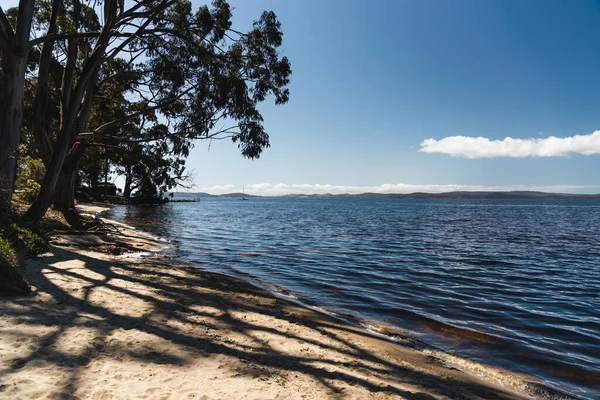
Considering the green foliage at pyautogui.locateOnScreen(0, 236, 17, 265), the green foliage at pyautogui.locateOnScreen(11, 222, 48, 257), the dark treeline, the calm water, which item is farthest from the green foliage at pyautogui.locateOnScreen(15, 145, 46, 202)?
the green foliage at pyautogui.locateOnScreen(0, 236, 17, 265)

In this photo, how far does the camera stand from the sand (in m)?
4.32

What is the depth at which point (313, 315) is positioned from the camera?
862cm

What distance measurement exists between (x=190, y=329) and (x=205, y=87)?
13597 mm

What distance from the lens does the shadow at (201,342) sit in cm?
479

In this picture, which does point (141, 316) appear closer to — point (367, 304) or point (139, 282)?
point (139, 282)

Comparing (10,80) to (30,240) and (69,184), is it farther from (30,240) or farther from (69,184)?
(69,184)

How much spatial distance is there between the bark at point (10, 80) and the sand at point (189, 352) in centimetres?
504

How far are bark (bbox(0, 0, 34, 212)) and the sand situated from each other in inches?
199

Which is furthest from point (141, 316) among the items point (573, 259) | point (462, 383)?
point (573, 259)

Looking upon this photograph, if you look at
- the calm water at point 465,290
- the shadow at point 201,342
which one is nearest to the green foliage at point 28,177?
the calm water at point 465,290

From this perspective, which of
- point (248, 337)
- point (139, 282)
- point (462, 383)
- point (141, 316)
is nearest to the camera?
point (462, 383)

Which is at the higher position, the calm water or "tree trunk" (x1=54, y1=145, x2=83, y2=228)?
"tree trunk" (x1=54, y1=145, x2=83, y2=228)

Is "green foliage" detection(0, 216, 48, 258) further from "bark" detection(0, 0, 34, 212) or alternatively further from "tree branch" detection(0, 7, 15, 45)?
"tree branch" detection(0, 7, 15, 45)

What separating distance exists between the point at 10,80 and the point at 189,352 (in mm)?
12204
